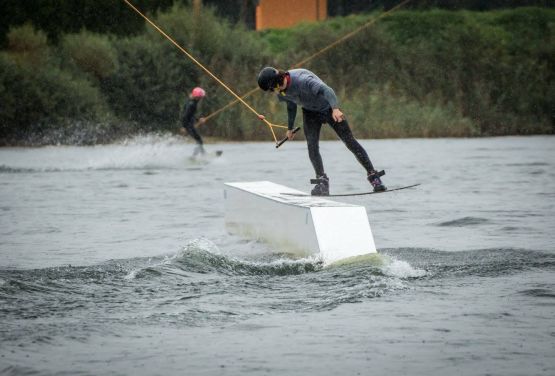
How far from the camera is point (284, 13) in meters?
61.7

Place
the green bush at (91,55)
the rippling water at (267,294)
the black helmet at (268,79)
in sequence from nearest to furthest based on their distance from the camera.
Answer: the rippling water at (267,294)
the black helmet at (268,79)
the green bush at (91,55)

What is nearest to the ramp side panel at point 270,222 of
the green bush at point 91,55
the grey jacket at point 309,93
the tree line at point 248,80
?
the grey jacket at point 309,93

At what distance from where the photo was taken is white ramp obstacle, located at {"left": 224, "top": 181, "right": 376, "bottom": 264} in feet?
39.6

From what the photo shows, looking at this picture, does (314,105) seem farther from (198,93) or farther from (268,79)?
(198,93)

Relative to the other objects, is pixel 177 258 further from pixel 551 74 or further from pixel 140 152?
pixel 551 74

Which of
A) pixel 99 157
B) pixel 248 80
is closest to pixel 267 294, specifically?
pixel 99 157

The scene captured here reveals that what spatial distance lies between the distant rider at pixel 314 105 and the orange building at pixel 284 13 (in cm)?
4729

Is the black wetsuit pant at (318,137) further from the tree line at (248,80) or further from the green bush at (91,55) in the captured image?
the green bush at (91,55)

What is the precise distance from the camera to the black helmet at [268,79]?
531 inches

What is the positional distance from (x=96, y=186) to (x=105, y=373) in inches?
666

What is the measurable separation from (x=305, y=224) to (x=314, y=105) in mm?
1964

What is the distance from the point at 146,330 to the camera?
9.20 metres

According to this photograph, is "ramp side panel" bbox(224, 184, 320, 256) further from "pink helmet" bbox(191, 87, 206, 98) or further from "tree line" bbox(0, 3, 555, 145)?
"tree line" bbox(0, 3, 555, 145)

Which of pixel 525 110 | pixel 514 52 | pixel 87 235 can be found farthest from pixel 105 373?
pixel 514 52
